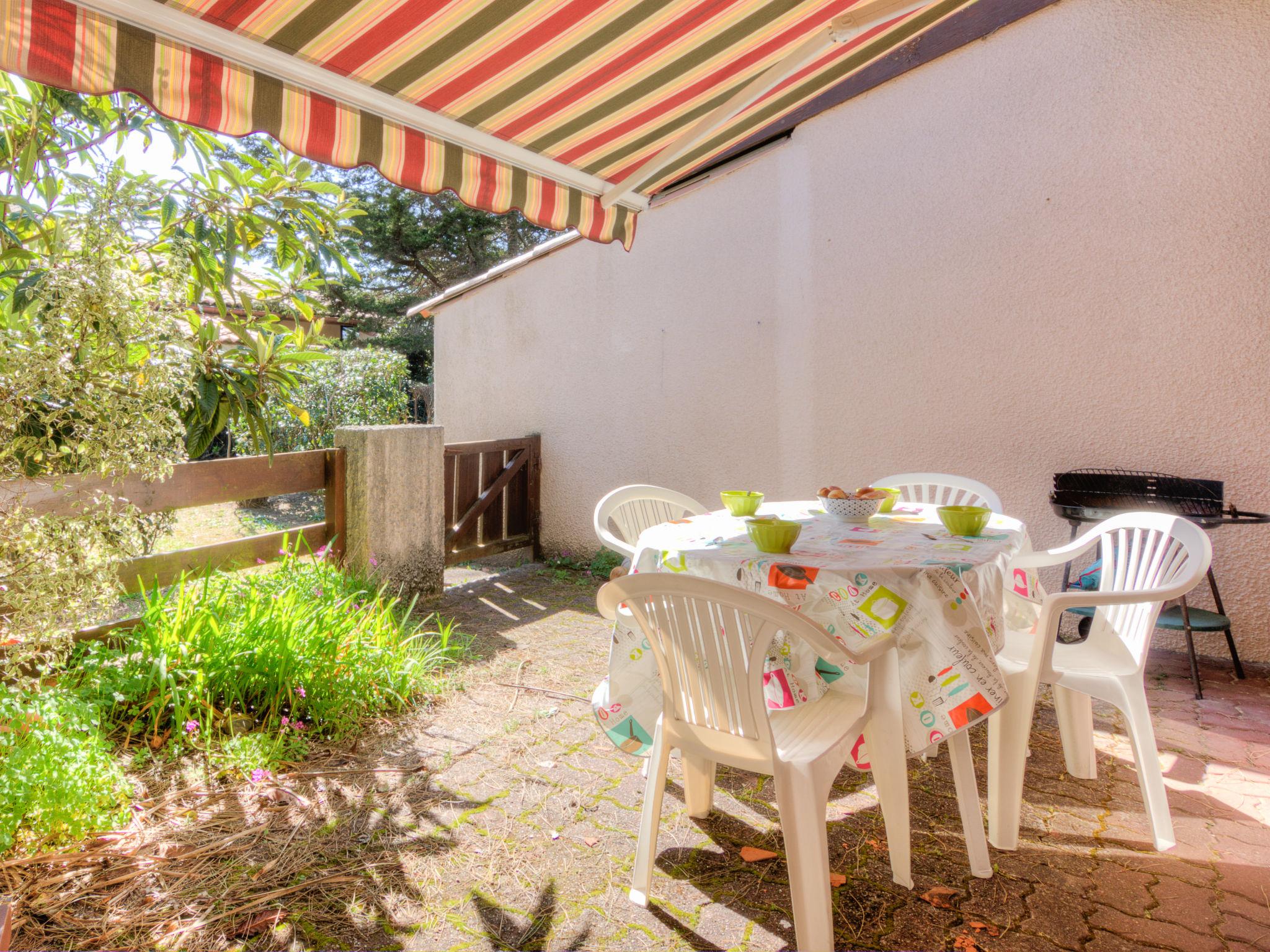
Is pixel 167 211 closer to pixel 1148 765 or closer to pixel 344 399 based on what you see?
pixel 1148 765

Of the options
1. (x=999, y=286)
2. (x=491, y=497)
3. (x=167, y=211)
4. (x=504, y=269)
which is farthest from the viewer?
(x=504, y=269)

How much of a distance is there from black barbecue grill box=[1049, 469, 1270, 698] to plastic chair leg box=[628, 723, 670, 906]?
2.87m

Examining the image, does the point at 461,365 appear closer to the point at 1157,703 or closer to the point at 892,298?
the point at 892,298

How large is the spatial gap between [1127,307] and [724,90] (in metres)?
2.70

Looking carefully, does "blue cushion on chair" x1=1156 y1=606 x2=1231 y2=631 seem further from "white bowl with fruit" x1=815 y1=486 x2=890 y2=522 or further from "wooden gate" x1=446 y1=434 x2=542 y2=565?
"wooden gate" x1=446 y1=434 x2=542 y2=565

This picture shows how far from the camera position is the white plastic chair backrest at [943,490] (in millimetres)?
3566

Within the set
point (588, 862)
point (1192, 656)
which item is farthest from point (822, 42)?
point (1192, 656)

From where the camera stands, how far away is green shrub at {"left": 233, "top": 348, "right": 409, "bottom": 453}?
32.3ft

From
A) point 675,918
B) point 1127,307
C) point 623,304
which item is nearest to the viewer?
point 675,918

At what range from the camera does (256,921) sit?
191 centimetres

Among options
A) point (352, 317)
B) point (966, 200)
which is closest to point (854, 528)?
point (966, 200)

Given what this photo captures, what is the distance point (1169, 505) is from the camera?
11.6 feet

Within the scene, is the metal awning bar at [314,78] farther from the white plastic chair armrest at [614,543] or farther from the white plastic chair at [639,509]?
the white plastic chair armrest at [614,543]

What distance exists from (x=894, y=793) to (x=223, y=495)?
3.47m
